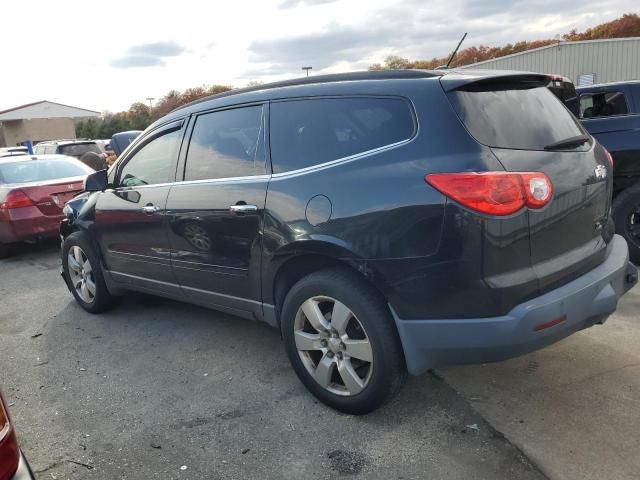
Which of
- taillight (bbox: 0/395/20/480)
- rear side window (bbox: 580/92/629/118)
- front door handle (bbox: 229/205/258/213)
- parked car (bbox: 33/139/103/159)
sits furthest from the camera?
parked car (bbox: 33/139/103/159)

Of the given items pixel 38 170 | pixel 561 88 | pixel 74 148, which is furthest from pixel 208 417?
pixel 74 148

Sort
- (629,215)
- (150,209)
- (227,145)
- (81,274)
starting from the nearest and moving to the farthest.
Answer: (227,145) → (150,209) → (81,274) → (629,215)

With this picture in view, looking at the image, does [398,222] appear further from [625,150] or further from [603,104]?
[603,104]

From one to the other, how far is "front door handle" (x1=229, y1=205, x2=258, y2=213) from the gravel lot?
1.11 meters

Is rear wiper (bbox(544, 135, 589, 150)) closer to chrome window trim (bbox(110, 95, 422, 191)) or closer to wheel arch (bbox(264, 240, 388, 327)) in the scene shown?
chrome window trim (bbox(110, 95, 422, 191))

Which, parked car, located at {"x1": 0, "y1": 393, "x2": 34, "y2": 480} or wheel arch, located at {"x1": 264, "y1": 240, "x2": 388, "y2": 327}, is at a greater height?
wheel arch, located at {"x1": 264, "y1": 240, "x2": 388, "y2": 327}

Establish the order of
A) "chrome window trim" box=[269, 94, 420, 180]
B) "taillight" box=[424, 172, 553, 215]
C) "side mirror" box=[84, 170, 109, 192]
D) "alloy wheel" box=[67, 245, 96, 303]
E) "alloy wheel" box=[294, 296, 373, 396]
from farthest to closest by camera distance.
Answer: "alloy wheel" box=[67, 245, 96, 303], "side mirror" box=[84, 170, 109, 192], "alloy wheel" box=[294, 296, 373, 396], "chrome window trim" box=[269, 94, 420, 180], "taillight" box=[424, 172, 553, 215]

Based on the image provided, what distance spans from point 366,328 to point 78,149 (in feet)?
53.0

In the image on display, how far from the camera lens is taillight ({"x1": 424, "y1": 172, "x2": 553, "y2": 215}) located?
7.75 ft

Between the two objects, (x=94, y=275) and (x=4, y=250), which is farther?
(x=4, y=250)

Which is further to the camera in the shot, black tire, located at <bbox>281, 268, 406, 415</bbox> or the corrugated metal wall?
the corrugated metal wall

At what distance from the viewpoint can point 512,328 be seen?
7.93 feet

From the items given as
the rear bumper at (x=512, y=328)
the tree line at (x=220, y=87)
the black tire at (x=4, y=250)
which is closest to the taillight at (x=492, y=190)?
the rear bumper at (x=512, y=328)

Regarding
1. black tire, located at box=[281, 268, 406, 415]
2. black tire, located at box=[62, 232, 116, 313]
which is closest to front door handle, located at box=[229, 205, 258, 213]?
black tire, located at box=[281, 268, 406, 415]
